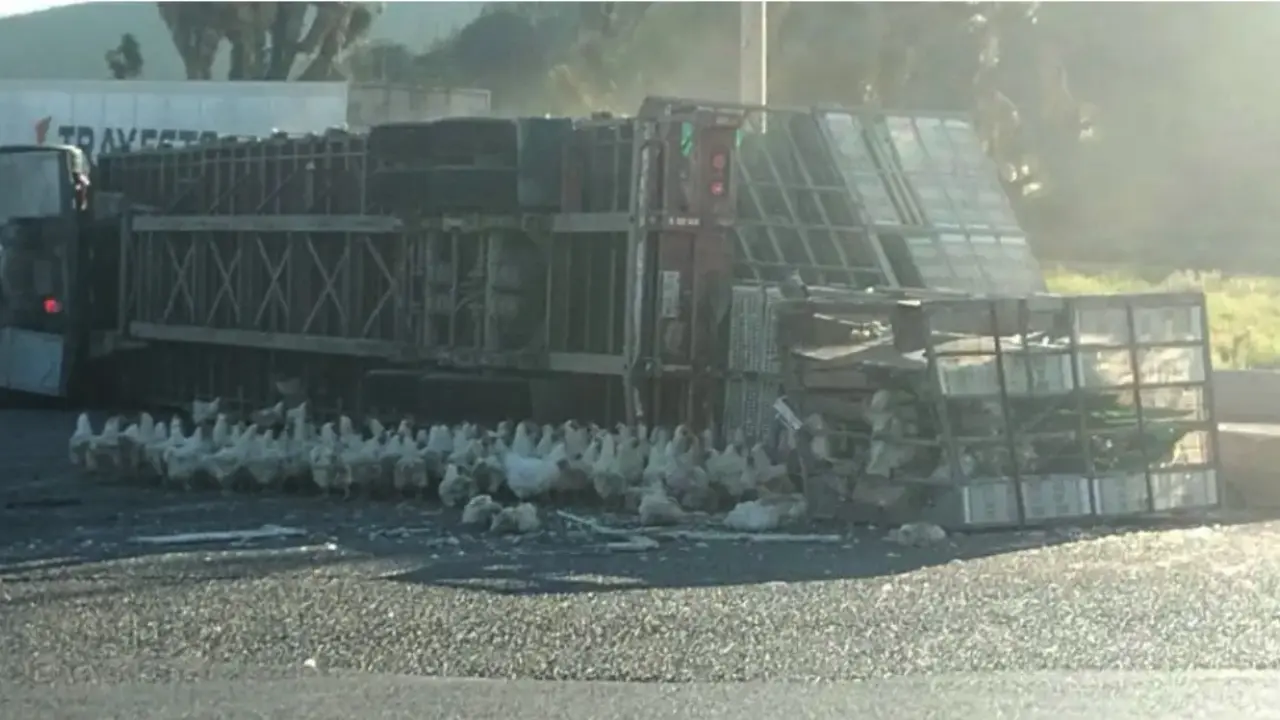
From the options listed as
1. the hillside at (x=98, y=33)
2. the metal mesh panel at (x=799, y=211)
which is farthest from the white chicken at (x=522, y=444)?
the hillside at (x=98, y=33)

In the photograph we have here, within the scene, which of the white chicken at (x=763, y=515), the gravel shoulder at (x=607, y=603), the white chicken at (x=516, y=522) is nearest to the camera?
the gravel shoulder at (x=607, y=603)

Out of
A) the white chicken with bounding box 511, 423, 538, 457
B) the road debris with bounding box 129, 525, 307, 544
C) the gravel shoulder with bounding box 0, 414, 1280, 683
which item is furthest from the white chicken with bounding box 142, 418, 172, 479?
the road debris with bounding box 129, 525, 307, 544

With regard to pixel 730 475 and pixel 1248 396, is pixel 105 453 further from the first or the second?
pixel 1248 396

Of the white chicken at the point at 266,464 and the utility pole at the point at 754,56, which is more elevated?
the utility pole at the point at 754,56

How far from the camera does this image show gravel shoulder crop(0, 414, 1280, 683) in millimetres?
8984

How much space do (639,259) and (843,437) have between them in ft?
9.83

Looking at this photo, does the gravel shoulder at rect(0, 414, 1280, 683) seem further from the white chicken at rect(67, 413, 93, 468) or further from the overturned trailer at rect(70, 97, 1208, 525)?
the white chicken at rect(67, 413, 93, 468)

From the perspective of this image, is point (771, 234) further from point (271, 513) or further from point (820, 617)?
point (820, 617)

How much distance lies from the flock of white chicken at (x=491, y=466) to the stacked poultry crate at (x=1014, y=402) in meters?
0.72

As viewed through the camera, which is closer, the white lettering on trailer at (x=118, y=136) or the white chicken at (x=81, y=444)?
the white chicken at (x=81, y=444)

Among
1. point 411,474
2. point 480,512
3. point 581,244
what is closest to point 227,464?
point 411,474

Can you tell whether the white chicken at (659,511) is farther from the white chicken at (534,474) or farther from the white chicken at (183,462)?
the white chicken at (183,462)

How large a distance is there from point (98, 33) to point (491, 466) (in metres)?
133

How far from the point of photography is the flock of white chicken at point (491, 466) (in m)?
14.0
